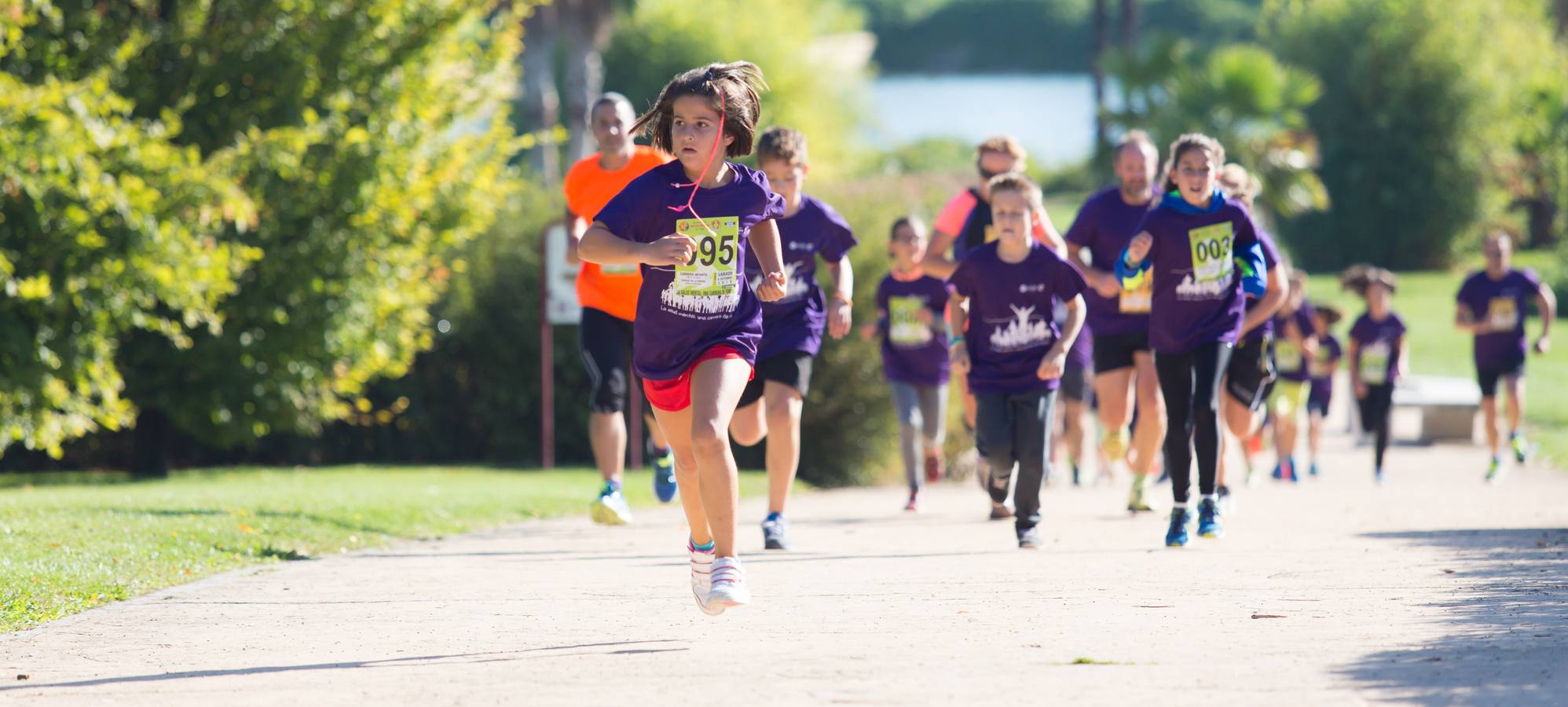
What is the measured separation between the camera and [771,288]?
6488 mm

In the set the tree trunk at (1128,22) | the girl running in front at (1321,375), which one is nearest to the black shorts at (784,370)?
the girl running in front at (1321,375)

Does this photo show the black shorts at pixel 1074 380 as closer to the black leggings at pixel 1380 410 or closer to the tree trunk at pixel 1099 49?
the black leggings at pixel 1380 410

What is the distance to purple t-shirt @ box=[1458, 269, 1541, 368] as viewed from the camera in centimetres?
1563

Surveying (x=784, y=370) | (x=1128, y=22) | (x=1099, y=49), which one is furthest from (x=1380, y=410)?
(x=1099, y=49)

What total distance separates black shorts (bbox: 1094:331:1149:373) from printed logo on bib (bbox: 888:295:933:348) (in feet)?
5.27

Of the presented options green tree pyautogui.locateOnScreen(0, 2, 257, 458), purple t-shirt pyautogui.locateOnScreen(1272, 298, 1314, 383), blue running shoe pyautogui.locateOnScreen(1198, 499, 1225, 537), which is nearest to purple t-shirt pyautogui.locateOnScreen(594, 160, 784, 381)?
blue running shoe pyautogui.locateOnScreen(1198, 499, 1225, 537)

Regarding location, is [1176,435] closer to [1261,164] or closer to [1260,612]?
[1260,612]

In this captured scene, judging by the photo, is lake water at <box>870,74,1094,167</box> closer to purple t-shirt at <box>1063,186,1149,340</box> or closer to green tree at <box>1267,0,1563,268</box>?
green tree at <box>1267,0,1563,268</box>

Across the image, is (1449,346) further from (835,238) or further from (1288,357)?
(835,238)

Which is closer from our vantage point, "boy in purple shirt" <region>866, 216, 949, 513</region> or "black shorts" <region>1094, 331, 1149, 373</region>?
"black shorts" <region>1094, 331, 1149, 373</region>

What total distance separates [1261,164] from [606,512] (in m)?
28.8

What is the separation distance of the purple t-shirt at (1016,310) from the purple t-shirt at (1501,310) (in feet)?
26.7

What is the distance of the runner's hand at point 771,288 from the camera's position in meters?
6.48

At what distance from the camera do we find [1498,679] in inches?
201
